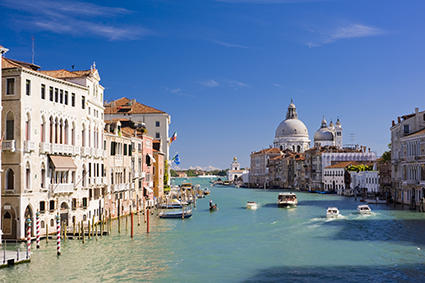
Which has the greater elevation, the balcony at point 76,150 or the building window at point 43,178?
the balcony at point 76,150

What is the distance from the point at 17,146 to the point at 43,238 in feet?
13.7

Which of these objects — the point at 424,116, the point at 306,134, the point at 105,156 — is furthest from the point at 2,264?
the point at 306,134

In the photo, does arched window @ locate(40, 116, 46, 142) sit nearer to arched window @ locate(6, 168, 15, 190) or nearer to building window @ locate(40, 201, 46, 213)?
arched window @ locate(6, 168, 15, 190)

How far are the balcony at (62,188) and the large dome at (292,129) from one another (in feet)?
369

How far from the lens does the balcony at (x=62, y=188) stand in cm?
2311

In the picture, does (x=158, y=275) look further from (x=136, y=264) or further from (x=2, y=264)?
(x=2, y=264)

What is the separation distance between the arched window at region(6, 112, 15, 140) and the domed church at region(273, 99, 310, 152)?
11546 cm

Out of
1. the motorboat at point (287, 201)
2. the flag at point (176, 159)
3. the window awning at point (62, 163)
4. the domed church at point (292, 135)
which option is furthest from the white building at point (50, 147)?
the domed church at point (292, 135)

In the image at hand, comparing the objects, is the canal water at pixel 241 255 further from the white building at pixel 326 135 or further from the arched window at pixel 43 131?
the white building at pixel 326 135

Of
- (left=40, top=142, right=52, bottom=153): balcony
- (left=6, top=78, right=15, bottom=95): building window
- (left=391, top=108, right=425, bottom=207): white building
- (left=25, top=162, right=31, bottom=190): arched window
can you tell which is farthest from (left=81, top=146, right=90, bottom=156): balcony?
(left=391, top=108, right=425, bottom=207): white building

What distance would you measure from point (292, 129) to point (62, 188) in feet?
374

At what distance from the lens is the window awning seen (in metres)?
22.9

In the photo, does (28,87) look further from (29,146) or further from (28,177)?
(28,177)

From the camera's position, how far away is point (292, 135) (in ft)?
439
